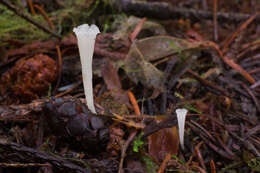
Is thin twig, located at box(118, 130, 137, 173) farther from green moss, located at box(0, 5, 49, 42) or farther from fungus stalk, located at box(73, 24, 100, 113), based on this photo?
green moss, located at box(0, 5, 49, 42)

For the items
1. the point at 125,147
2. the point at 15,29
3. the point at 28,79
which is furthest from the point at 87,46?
the point at 15,29

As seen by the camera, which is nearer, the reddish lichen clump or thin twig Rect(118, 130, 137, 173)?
thin twig Rect(118, 130, 137, 173)

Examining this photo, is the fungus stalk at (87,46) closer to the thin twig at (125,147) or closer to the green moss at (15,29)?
the thin twig at (125,147)

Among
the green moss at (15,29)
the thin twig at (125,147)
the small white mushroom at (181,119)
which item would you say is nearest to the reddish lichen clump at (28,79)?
the green moss at (15,29)

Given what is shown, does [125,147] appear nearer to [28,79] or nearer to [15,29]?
[28,79]

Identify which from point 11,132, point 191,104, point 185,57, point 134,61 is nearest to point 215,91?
point 191,104

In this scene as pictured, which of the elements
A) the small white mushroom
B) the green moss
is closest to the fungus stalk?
the small white mushroom

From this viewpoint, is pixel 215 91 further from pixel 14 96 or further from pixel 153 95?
pixel 14 96
